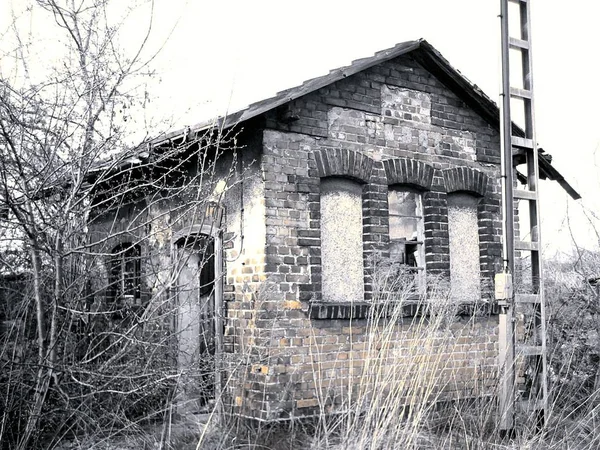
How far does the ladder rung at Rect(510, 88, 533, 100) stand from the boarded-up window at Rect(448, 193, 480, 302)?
7.27 feet

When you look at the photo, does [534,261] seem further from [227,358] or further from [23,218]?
[23,218]

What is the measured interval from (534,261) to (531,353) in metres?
1.05

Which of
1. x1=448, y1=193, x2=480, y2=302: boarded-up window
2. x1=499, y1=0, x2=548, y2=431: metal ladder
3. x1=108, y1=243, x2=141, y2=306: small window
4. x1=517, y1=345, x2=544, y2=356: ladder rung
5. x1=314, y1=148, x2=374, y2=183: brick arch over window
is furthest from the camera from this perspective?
x1=448, y1=193, x2=480, y2=302: boarded-up window

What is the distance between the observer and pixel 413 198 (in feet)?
29.7

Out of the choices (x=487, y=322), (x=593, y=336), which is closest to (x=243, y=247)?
(x=487, y=322)

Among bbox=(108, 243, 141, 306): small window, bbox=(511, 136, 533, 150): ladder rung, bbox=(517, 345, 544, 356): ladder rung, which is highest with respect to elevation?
bbox=(511, 136, 533, 150): ladder rung

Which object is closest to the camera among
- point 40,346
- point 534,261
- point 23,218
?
point 23,218

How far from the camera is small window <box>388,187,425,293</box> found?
8836 mm

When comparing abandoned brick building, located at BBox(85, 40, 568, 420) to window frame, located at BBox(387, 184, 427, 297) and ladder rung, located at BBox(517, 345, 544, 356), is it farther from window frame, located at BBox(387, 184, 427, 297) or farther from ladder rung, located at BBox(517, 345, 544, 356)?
ladder rung, located at BBox(517, 345, 544, 356)

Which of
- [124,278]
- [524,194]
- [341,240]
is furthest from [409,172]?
[124,278]

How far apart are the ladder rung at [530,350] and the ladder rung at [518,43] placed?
3.15 m

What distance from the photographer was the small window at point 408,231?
8836mm

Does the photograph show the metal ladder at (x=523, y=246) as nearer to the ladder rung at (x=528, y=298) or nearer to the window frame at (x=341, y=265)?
the ladder rung at (x=528, y=298)

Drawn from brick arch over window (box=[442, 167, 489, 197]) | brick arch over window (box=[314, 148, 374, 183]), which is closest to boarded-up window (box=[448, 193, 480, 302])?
brick arch over window (box=[442, 167, 489, 197])
